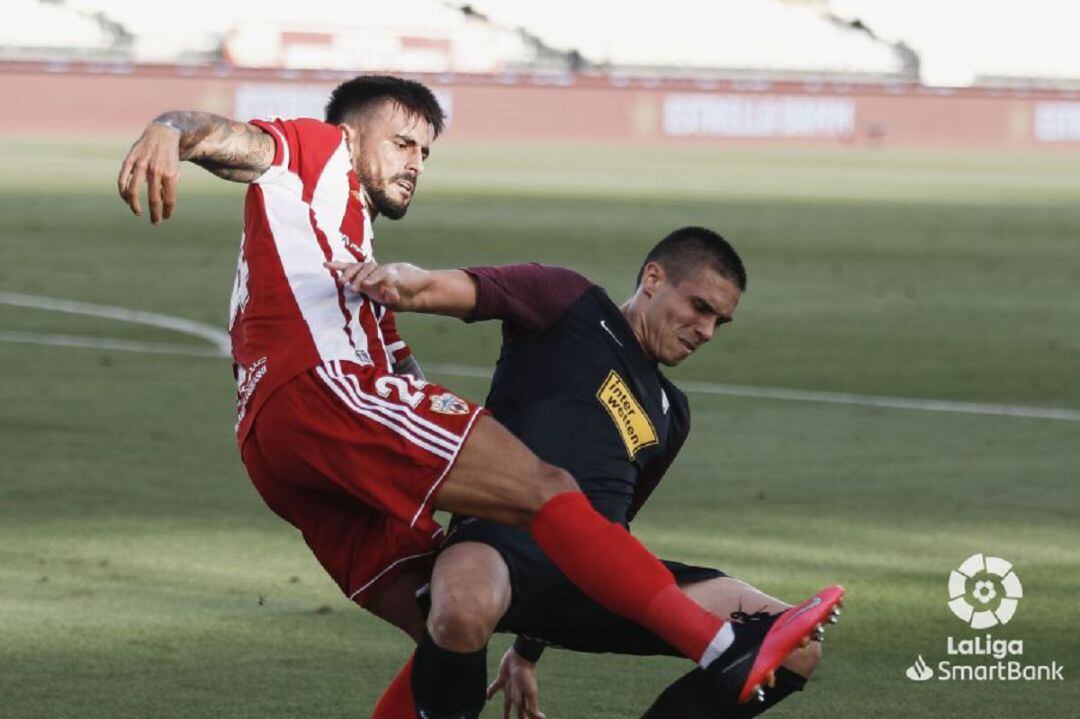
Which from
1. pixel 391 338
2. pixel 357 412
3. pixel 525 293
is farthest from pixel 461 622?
pixel 391 338

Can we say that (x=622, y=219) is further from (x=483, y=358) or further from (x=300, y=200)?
(x=300, y=200)

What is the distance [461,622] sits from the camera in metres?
5.24

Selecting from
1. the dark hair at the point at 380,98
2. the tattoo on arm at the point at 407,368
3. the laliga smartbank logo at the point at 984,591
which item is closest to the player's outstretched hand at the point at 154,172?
the dark hair at the point at 380,98

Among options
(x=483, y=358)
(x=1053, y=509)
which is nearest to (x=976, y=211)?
(x=483, y=358)

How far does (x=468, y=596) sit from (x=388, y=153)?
4.39ft

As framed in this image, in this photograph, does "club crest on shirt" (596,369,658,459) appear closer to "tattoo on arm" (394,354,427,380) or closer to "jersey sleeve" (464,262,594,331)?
"jersey sleeve" (464,262,594,331)

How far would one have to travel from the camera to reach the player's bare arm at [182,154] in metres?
5.15

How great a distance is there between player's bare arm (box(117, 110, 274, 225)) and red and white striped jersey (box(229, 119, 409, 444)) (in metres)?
0.06

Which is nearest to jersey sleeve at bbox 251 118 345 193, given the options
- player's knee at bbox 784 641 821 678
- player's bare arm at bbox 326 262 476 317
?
player's bare arm at bbox 326 262 476 317

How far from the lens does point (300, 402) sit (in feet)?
18.0

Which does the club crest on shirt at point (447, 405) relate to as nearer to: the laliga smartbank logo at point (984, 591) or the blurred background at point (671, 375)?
the blurred background at point (671, 375)

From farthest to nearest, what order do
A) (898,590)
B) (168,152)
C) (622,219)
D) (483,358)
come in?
(622,219)
(483,358)
(898,590)
(168,152)

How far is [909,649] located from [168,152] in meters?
2.97

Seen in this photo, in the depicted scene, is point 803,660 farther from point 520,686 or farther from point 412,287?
point 412,287
